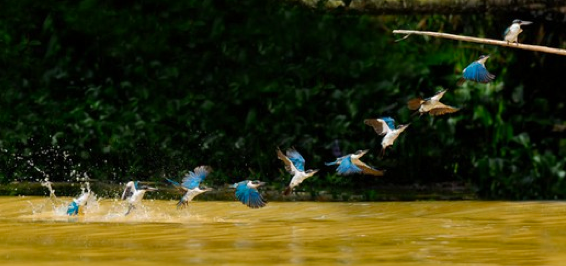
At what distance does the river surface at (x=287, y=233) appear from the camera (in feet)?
19.9

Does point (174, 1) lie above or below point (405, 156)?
above

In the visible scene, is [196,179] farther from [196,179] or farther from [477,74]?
[477,74]

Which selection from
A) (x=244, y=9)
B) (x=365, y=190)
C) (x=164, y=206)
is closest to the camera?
(x=164, y=206)

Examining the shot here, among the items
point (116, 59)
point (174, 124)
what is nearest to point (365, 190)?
point (174, 124)

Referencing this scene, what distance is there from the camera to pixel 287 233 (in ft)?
24.1

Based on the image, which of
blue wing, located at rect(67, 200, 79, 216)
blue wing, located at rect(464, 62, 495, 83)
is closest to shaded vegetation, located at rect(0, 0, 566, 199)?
blue wing, located at rect(67, 200, 79, 216)

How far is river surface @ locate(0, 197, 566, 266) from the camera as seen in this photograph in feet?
19.9

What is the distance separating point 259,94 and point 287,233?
3426 mm

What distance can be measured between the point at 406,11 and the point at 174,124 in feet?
7.29

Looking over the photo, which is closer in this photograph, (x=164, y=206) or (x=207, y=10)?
(x=164, y=206)

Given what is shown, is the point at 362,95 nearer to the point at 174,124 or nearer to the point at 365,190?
the point at 365,190

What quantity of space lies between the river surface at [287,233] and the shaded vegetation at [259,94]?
835 millimetres

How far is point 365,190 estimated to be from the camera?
33.5 feet

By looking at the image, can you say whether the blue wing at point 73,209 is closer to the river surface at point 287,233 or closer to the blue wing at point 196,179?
the river surface at point 287,233
